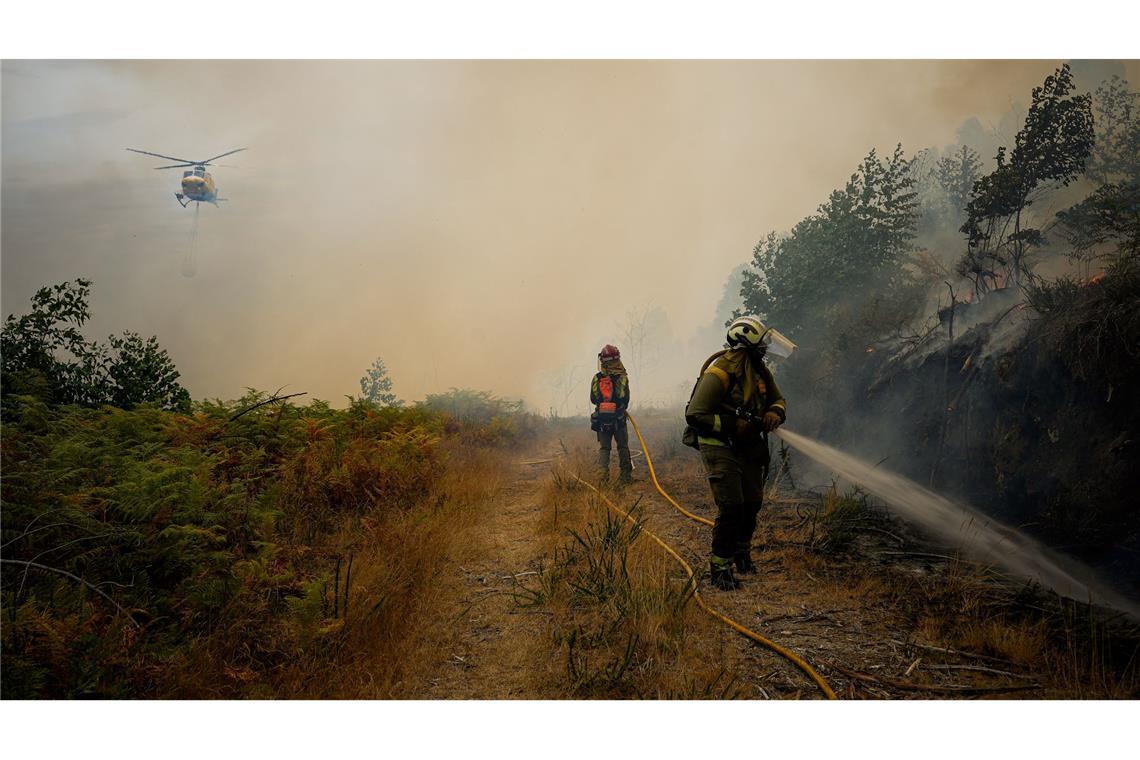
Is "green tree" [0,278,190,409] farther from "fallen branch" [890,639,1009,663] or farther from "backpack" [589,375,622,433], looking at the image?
"fallen branch" [890,639,1009,663]

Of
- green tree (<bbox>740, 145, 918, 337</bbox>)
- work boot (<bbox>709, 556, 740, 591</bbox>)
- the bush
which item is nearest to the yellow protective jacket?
work boot (<bbox>709, 556, 740, 591</bbox>)

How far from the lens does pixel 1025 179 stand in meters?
10.1

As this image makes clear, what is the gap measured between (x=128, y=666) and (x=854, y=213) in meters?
16.9

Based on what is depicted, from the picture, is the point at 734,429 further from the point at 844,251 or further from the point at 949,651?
the point at 844,251

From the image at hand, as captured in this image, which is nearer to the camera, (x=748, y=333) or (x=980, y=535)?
(x=748, y=333)

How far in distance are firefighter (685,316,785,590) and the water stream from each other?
1318 millimetres

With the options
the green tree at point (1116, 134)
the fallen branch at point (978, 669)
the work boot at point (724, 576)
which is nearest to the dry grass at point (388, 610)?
the work boot at point (724, 576)

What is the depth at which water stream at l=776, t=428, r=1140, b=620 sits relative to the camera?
18.5 feet

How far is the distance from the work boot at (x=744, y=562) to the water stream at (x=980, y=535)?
5.59 ft

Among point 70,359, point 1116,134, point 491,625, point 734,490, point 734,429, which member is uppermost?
point 1116,134

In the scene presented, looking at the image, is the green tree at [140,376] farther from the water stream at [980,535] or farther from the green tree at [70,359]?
the water stream at [980,535]

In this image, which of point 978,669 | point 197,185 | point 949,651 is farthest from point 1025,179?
point 197,185

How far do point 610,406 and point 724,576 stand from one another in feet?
16.5

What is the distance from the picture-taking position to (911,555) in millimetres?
6301
